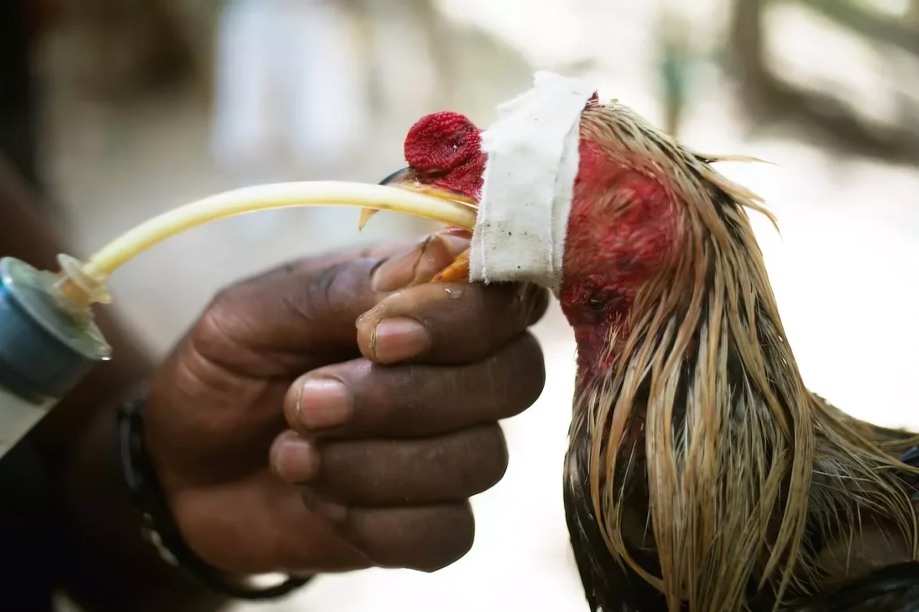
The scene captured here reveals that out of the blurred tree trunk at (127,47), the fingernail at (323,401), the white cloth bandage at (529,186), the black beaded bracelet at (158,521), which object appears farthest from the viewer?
the blurred tree trunk at (127,47)

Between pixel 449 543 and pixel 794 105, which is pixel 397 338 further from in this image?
pixel 794 105

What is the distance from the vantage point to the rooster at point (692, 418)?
0.39 m

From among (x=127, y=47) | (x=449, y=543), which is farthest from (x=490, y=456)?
(x=127, y=47)

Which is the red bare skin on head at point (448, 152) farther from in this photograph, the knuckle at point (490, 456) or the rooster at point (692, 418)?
the knuckle at point (490, 456)

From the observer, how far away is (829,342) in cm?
54

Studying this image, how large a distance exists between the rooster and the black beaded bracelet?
476 mm

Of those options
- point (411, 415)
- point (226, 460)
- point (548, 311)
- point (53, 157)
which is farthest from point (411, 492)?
point (53, 157)

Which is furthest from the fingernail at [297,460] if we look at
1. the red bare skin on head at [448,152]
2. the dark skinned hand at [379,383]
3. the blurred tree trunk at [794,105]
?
the blurred tree trunk at [794,105]

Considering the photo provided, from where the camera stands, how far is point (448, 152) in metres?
0.44

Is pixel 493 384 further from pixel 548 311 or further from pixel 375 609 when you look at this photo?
pixel 375 609

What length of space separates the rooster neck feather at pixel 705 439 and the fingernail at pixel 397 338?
110mm

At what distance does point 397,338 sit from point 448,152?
0.12 metres

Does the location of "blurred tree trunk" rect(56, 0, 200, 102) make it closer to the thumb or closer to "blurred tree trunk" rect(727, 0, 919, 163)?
the thumb

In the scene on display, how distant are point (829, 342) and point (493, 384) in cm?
25
